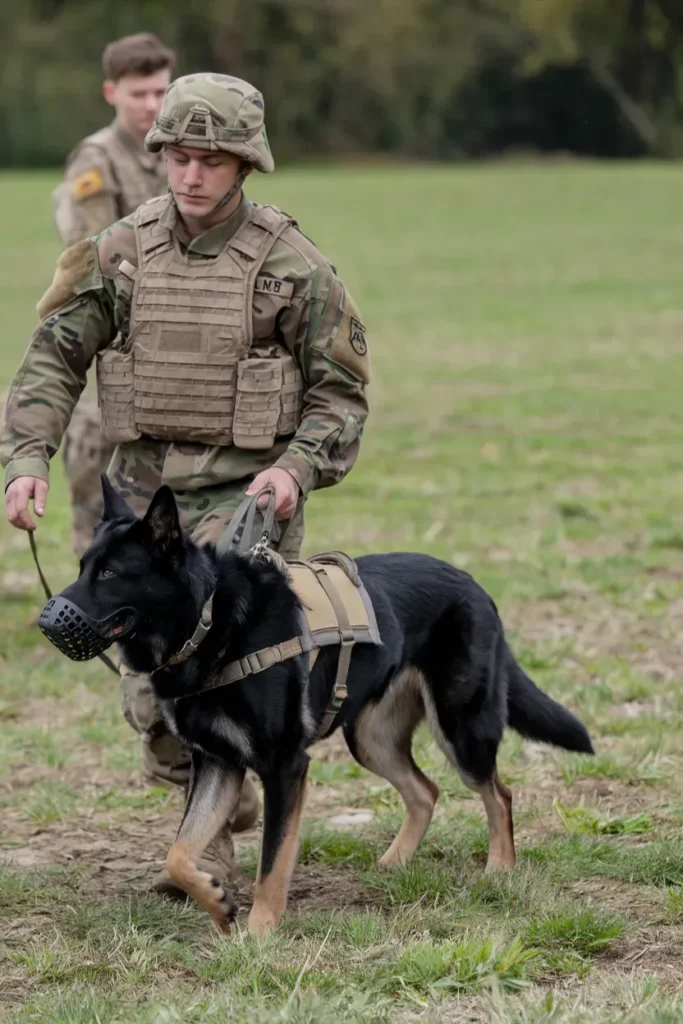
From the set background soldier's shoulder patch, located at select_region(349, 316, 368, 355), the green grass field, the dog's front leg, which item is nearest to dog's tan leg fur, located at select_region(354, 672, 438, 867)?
the green grass field

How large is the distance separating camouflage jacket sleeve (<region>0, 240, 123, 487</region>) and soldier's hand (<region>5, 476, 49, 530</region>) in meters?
0.13

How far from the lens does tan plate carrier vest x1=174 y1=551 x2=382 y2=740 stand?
4273 mm

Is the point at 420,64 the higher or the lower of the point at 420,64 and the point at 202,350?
the lower

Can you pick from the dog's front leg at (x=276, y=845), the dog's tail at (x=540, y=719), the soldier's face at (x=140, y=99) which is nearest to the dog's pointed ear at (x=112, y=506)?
the dog's front leg at (x=276, y=845)

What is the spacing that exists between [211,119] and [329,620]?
1517 mm

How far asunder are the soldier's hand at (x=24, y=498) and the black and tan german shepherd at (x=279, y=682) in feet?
1.41

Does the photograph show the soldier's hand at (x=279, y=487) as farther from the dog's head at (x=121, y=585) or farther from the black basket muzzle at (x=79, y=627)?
the black basket muzzle at (x=79, y=627)

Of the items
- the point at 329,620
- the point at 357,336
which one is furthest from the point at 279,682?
the point at 357,336

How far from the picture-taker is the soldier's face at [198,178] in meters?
4.50

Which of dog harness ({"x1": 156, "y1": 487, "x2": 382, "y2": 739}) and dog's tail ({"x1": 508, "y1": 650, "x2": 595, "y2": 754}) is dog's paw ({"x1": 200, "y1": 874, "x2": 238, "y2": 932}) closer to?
dog harness ({"x1": 156, "y1": 487, "x2": 382, "y2": 739})

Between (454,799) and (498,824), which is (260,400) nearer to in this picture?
(498,824)

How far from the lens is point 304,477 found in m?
4.61

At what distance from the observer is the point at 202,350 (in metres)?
4.62

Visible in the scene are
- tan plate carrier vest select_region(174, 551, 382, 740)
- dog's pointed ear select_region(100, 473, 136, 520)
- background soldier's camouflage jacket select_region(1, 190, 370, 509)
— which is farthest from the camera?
background soldier's camouflage jacket select_region(1, 190, 370, 509)
